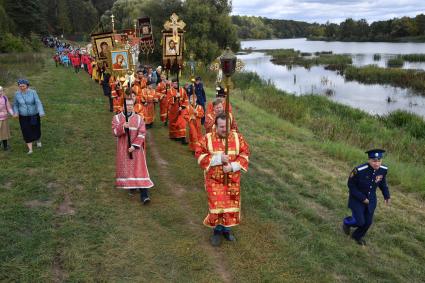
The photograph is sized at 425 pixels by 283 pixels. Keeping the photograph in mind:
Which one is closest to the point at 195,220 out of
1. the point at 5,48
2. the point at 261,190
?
the point at 261,190

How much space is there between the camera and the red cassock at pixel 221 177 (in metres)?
5.98

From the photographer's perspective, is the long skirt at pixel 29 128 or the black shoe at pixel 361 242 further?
the long skirt at pixel 29 128

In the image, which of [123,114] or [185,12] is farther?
[185,12]

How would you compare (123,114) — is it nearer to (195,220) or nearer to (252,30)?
(195,220)

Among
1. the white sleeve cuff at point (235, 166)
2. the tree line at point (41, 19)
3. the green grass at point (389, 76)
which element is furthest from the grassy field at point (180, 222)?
the tree line at point (41, 19)

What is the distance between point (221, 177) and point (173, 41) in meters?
7.11

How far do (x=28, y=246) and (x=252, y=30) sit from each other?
167m

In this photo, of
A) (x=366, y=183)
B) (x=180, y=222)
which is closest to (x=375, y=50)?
(x=366, y=183)

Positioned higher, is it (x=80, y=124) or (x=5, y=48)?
(x=5, y=48)

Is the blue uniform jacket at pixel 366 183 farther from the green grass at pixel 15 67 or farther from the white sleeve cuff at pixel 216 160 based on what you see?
the green grass at pixel 15 67

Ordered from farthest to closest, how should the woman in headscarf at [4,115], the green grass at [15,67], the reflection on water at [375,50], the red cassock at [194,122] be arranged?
1. the reflection on water at [375,50]
2. the green grass at [15,67]
3. the red cassock at [194,122]
4. the woman in headscarf at [4,115]

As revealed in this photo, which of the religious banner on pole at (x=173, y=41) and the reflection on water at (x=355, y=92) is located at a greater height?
the religious banner on pole at (x=173, y=41)

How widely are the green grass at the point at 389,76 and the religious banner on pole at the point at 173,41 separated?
25.6 m

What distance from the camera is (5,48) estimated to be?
41.4 metres
